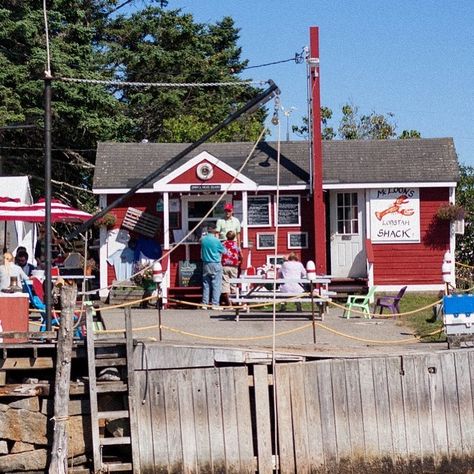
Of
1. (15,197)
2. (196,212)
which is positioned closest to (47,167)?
(196,212)

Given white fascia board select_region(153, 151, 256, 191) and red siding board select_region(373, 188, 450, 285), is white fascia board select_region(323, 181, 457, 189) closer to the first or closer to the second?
red siding board select_region(373, 188, 450, 285)

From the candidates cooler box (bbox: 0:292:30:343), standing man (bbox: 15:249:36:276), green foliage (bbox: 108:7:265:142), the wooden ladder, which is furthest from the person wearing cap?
green foliage (bbox: 108:7:265:142)

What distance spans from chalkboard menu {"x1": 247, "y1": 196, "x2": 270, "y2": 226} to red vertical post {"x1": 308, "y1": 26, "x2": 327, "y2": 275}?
113cm

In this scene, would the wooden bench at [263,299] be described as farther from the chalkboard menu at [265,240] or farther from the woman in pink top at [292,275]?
the chalkboard menu at [265,240]

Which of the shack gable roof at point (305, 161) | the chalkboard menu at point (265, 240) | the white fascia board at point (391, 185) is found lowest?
the chalkboard menu at point (265, 240)

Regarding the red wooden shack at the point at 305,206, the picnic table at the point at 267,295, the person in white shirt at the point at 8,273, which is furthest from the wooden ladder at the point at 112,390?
the red wooden shack at the point at 305,206

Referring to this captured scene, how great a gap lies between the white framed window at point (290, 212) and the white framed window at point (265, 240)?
16.9 inches

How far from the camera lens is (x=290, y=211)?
23875 mm

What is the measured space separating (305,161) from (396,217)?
99.0 inches

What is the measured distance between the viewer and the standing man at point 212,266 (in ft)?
65.3

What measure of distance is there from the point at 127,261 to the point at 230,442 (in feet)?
35.4

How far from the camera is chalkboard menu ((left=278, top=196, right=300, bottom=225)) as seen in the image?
2384cm

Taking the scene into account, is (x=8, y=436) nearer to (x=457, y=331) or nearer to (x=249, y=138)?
(x=457, y=331)

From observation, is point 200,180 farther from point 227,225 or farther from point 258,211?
point 227,225
